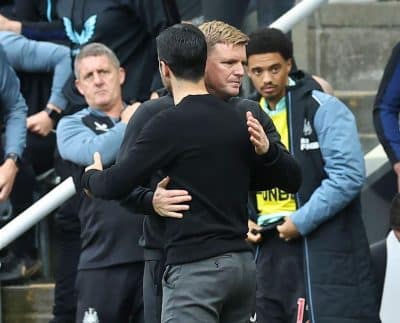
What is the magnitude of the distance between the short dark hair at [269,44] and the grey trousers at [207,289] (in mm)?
1696

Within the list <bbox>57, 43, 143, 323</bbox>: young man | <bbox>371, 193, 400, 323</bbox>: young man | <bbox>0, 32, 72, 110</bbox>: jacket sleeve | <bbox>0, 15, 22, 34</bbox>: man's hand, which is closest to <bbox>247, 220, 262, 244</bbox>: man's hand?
<bbox>57, 43, 143, 323</bbox>: young man

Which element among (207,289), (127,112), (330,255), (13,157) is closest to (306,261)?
(330,255)

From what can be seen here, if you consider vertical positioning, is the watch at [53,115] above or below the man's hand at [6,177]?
above

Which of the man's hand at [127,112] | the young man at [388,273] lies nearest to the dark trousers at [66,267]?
the man's hand at [127,112]

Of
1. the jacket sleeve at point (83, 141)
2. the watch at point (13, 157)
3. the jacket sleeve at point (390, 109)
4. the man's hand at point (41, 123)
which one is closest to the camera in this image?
the jacket sleeve at point (83, 141)

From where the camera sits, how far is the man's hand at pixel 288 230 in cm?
640

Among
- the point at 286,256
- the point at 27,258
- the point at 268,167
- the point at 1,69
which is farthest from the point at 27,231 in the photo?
the point at 268,167

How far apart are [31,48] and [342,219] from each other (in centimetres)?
230

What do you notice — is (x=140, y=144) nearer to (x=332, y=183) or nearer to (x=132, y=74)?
(x=332, y=183)

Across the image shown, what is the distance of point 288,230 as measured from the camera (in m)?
6.41

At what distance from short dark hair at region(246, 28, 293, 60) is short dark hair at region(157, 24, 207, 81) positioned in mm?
1585

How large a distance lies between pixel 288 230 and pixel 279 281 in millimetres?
245

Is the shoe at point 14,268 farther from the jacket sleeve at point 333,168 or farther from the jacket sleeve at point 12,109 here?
the jacket sleeve at point 333,168

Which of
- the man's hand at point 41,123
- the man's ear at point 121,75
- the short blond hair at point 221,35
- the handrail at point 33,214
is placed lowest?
the handrail at point 33,214
